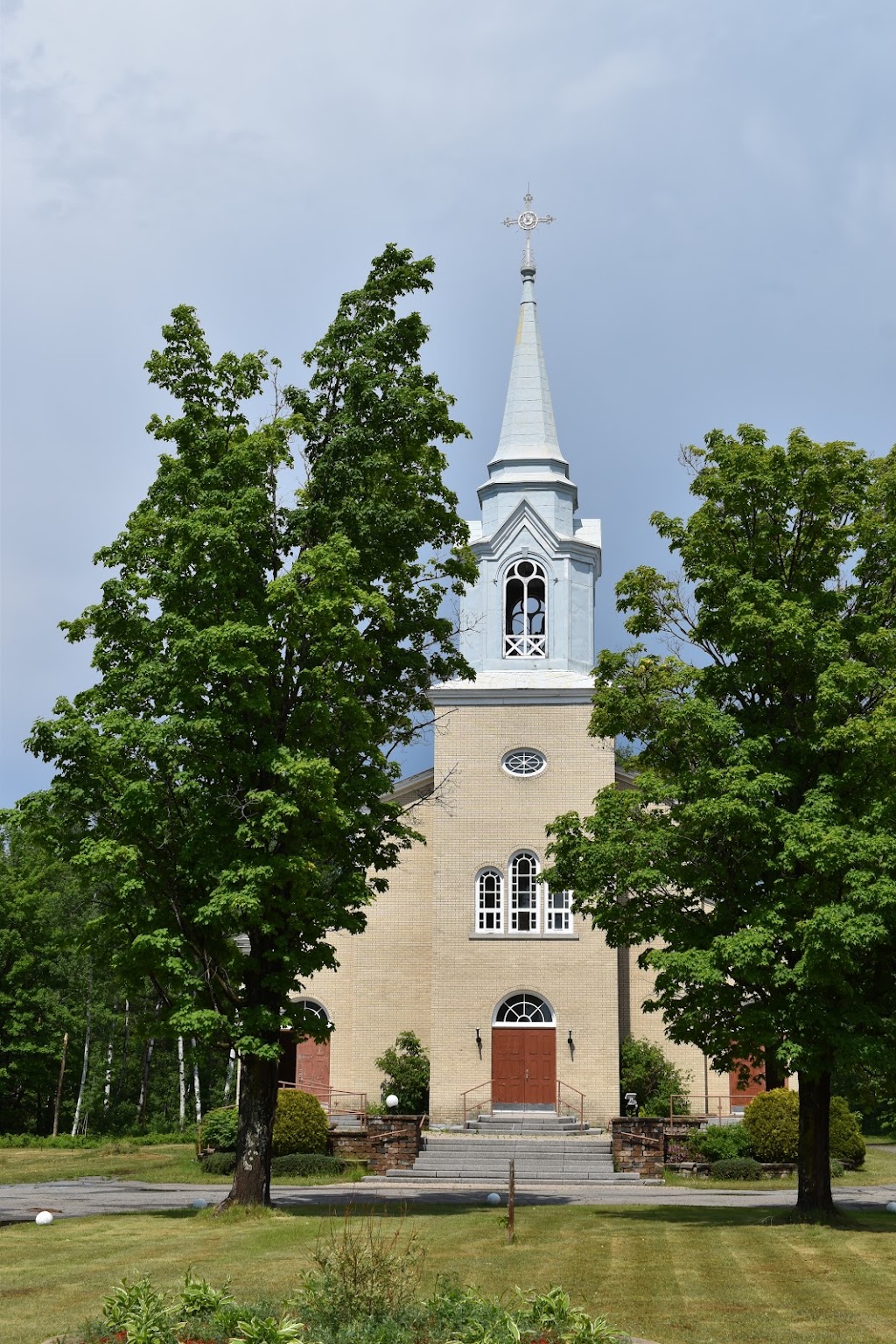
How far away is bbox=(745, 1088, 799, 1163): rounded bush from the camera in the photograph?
1159 inches

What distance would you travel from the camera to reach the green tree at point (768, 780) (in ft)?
58.2

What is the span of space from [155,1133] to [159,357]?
94.0 feet

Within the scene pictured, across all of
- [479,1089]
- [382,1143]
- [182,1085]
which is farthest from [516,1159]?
[182,1085]

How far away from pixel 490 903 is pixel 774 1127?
8695mm

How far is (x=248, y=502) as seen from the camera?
1859 cm

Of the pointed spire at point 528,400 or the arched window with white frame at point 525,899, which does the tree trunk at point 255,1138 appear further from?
the pointed spire at point 528,400

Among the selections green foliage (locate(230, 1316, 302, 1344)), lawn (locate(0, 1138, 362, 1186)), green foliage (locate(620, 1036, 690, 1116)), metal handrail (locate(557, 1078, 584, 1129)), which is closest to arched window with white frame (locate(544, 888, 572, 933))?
green foliage (locate(620, 1036, 690, 1116))

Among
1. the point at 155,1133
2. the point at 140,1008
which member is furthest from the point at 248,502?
the point at 140,1008

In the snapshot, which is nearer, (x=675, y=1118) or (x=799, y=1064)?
(x=799, y=1064)

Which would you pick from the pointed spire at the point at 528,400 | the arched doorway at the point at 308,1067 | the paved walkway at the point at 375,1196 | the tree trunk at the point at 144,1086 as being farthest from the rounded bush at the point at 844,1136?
the tree trunk at the point at 144,1086

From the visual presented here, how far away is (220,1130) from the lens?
30.6 meters

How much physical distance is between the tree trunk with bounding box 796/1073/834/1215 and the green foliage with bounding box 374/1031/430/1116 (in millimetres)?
16137

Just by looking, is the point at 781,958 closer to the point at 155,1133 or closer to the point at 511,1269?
the point at 511,1269

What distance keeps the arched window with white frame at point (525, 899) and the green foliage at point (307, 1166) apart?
25.9 ft
